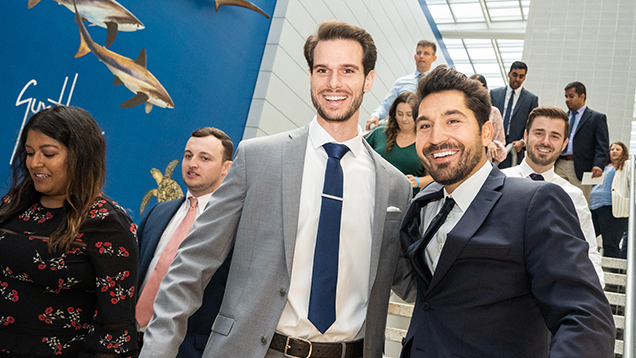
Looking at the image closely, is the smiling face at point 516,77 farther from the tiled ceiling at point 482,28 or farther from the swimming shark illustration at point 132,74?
the tiled ceiling at point 482,28

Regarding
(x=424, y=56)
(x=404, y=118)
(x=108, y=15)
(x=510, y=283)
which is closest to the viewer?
(x=510, y=283)

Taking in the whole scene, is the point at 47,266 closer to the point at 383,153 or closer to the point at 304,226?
the point at 304,226

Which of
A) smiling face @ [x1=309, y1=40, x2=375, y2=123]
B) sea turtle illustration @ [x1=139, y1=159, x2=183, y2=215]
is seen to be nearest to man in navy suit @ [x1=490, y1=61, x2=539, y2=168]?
sea turtle illustration @ [x1=139, y1=159, x2=183, y2=215]

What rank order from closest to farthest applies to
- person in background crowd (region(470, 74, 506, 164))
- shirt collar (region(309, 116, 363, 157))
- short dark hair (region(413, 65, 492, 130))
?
1. short dark hair (region(413, 65, 492, 130))
2. shirt collar (region(309, 116, 363, 157))
3. person in background crowd (region(470, 74, 506, 164))

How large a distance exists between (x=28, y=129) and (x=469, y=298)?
172 cm

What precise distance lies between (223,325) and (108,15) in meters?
3.35

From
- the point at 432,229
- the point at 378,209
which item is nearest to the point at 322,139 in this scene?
the point at 378,209

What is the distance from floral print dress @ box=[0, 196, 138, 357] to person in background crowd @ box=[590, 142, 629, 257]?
5.11 meters

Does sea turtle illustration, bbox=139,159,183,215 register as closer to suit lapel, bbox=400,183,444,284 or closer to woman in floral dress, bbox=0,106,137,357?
woman in floral dress, bbox=0,106,137,357

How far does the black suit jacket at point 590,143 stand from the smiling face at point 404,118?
2513 millimetres

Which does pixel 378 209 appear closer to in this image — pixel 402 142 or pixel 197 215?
pixel 197 215

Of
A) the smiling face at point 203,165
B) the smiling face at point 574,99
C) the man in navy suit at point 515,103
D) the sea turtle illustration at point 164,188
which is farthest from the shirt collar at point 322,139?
the smiling face at point 574,99

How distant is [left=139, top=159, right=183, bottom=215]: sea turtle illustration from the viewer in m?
4.89

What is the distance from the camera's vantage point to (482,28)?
43.9ft
